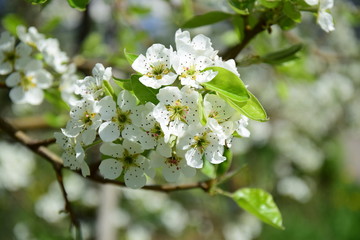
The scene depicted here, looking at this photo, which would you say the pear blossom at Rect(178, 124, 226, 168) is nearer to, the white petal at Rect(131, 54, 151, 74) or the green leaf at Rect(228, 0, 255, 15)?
the white petal at Rect(131, 54, 151, 74)

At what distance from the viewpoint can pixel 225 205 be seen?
3.96m

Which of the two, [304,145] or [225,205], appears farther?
[304,145]

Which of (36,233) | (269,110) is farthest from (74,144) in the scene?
(269,110)

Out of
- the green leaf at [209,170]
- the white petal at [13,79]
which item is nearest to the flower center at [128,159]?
the green leaf at [209,170]

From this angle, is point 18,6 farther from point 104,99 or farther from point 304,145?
point 304,145

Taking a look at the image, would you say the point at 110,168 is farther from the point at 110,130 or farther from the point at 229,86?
the point at 229,86

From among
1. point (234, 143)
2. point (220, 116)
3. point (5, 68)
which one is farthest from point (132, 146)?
point (234, 143)

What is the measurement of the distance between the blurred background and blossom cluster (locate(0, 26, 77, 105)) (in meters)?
0.08

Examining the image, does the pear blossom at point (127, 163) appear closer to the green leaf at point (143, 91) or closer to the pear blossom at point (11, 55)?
the green leaf at point (143, 91)

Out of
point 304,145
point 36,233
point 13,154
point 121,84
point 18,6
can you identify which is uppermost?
point 121,84

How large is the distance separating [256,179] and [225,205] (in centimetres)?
169

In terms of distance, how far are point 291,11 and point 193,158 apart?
0.32m

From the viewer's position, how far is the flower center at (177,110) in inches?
23.5

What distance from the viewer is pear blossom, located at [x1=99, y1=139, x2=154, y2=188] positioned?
0.67 metres
